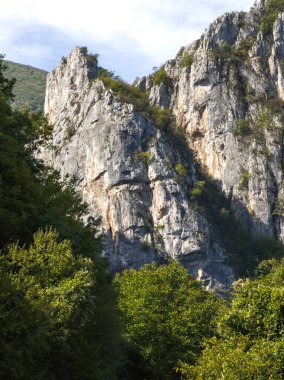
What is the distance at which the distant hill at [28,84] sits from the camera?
156250 mm

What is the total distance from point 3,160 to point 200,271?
6739 cm

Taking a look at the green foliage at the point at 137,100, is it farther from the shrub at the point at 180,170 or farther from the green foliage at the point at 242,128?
the green foliage at the point at 242,128

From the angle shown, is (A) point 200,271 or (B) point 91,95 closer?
(A) point 200,271

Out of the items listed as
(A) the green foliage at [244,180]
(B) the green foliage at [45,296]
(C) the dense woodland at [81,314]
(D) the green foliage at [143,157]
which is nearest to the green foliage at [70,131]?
(D) the green foliage at [143,157]

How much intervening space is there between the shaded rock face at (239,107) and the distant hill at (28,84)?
46.6 m

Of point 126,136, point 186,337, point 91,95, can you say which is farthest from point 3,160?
point 91,95

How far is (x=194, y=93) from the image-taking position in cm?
11356

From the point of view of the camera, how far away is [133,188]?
9456 centimetres

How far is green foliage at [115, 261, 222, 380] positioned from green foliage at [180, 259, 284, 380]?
7.32 meters

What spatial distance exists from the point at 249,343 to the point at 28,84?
16234cm

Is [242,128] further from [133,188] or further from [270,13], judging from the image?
[270,13]

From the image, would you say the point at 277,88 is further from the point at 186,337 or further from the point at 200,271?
the point at 186,337

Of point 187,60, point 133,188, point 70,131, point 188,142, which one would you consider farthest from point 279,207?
point 70,131

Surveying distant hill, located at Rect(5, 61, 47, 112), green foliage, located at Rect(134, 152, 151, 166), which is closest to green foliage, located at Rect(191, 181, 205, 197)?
green foliage, located at Rect(134, 152, 151, 166)
